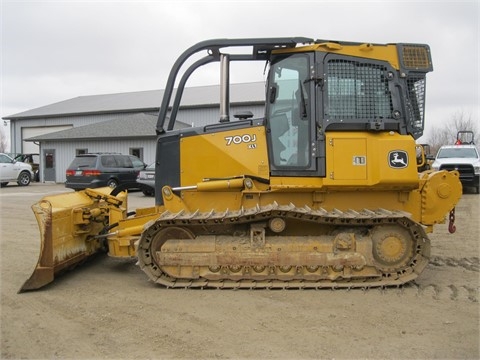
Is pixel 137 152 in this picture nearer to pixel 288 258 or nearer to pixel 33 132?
pixel 33 132

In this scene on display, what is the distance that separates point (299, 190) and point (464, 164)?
46.3 ft

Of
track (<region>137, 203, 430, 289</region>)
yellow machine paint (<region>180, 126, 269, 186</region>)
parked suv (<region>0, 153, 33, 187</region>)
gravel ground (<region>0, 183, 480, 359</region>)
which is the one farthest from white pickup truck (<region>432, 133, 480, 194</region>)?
parked suv (<region>0, 153, 33, 187</region>)

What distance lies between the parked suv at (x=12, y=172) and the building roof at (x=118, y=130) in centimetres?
415

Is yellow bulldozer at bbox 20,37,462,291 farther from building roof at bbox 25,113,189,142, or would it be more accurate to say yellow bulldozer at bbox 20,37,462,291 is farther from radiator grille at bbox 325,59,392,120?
building roof at bbox 25,113,189,142

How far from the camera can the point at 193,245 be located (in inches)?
205

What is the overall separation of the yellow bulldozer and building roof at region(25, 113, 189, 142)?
64.4 feet

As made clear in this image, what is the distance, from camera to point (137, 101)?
35062mm

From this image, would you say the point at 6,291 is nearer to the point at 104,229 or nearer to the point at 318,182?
the point at 104,229

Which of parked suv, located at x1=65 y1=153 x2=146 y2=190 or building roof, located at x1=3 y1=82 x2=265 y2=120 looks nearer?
parked suv, located at x1=65 y1=153 x2=146 y2=190

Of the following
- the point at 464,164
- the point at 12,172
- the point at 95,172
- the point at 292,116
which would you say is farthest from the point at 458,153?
the point at 12,172

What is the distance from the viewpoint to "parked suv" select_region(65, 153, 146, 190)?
17.8 metres

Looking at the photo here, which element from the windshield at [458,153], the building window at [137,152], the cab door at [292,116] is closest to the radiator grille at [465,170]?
the windshield at [458,153]

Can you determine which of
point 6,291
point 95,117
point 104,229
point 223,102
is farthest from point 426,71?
point 95,117

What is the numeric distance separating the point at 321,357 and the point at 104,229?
374 centimetres
